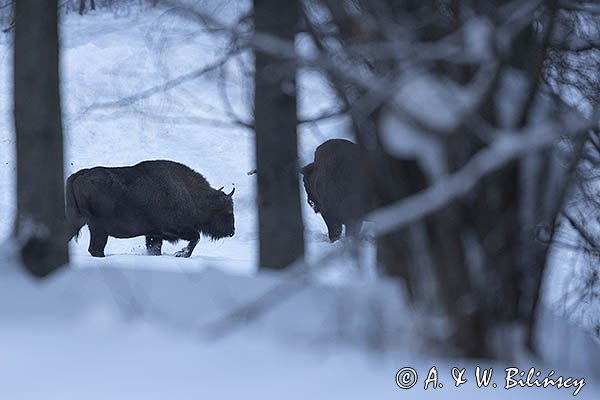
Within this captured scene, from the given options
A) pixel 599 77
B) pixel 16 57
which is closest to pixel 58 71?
pixel 16 57

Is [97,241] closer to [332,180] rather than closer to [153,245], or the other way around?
[153,245]

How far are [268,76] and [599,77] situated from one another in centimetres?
302

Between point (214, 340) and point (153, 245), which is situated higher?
point (153, 245)

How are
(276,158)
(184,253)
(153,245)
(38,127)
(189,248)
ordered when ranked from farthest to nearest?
1. (153,245)
2. (189,248)
3. (184,253)
4. (276,158)
5. (38,127)

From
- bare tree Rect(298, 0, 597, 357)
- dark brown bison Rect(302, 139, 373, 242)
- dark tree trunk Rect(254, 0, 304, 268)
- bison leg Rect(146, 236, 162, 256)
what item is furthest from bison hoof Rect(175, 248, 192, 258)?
bare tree Rect(298, 0, 597, 357)

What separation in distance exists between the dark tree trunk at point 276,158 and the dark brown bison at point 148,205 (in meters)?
7.88

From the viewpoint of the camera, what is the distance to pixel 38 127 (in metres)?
6.67

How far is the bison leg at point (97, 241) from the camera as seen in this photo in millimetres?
15328

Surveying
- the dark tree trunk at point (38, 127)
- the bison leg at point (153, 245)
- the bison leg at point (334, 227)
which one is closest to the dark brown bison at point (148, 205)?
the bison leg at point (153, 245)

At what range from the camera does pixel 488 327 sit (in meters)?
4.67

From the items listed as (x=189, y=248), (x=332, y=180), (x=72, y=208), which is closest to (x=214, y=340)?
(x=332, y=180)

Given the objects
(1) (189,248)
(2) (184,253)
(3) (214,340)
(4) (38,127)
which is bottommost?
(3) (214,340)

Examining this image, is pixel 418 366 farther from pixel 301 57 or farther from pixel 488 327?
pixel 301 57

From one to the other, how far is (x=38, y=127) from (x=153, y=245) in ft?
32.0
